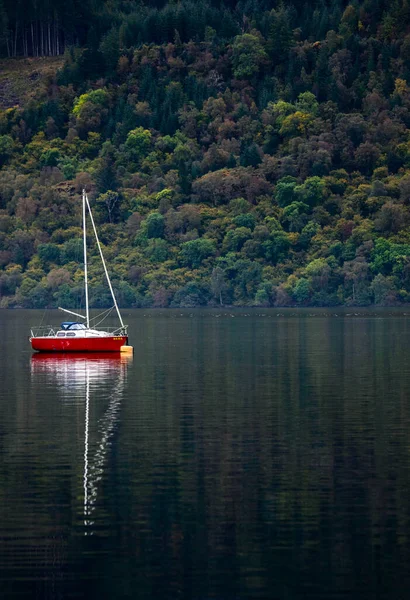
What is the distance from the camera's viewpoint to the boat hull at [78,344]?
4168 inches

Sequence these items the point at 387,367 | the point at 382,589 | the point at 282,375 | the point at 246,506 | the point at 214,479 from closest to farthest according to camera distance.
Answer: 1. the point at 382,589
2. the point at 246,506
3. the point at 214,479
4. the point at 282,375
5. the point at 387,367

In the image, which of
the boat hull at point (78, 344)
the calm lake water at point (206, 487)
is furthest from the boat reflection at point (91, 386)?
the boat hull at point (78, 344)

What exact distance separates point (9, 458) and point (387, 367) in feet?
148

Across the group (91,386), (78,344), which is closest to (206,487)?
(91,386)

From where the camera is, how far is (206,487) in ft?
135

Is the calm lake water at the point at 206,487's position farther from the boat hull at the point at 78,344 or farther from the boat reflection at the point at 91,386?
the boat hull at the point at 78,344

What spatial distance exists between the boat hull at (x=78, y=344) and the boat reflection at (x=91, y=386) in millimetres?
→ 570

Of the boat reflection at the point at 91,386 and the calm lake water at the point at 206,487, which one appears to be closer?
the calm lake water at the point at 206,487

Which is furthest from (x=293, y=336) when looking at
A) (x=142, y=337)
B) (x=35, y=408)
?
(x=35, y=408)

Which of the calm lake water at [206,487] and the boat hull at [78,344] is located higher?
the calm lake water at [206,487]

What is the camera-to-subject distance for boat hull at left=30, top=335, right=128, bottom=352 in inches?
4168

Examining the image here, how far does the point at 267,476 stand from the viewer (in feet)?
141

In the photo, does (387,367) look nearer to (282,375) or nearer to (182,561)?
(282,375)

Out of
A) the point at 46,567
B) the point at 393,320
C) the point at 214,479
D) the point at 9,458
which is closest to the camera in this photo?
the point at 46,567
